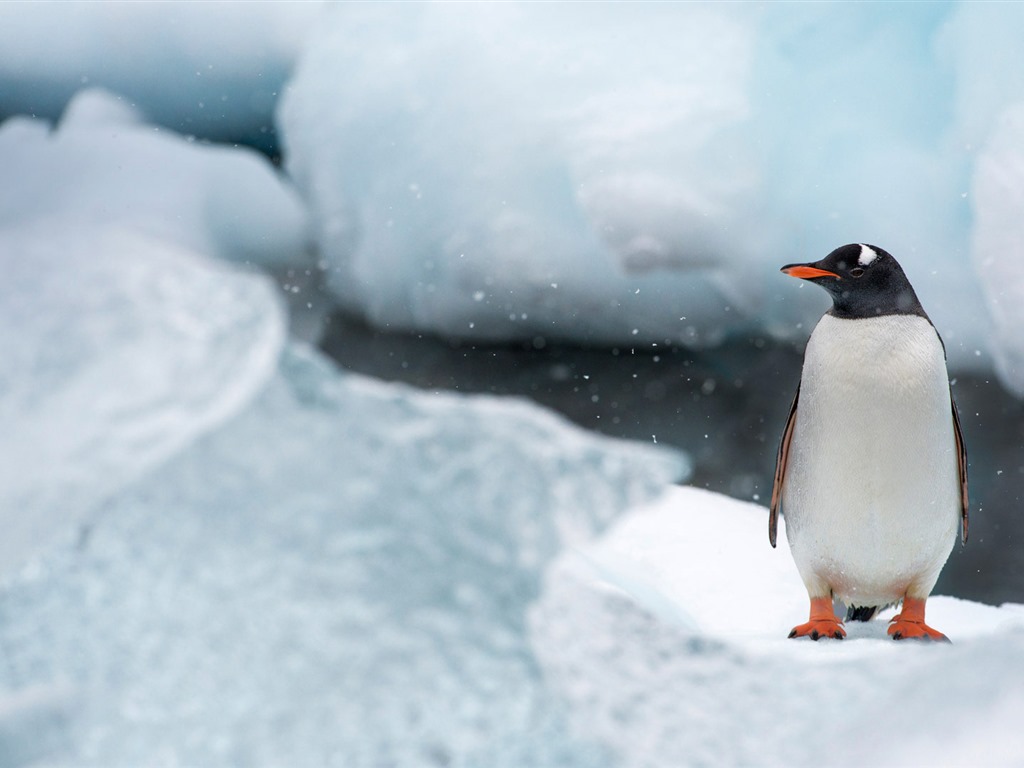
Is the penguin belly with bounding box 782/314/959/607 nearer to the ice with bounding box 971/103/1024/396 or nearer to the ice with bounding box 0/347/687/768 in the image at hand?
the ice with bounding box 971/103/1024/396

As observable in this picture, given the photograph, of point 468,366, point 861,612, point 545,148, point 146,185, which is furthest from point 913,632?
point 146,185

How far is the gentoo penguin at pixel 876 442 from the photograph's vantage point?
79cm

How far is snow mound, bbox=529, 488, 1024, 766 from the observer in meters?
0.80

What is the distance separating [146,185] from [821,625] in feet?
7.66

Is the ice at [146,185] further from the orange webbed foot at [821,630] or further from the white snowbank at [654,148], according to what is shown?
the orange webbed foot at [821,630]

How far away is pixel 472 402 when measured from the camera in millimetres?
2715

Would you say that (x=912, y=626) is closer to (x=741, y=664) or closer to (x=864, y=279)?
(x=741, y=664)

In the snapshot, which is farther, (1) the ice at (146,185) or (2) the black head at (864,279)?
(1) the ice at (146,185)

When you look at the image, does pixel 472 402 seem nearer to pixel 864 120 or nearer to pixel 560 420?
pixel 560 420

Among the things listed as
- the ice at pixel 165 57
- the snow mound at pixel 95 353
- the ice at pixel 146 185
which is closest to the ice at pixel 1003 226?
the ice at pixel 165 57

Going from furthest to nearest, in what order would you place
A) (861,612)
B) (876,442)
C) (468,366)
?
(468,366) < (861,612) < (876,442)

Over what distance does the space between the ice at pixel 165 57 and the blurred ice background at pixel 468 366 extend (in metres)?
0.01

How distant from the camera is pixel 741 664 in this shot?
0.97 metres

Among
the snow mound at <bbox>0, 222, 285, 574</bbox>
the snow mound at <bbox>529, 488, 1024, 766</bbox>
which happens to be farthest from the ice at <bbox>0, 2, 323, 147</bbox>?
the snow mound at <bbox>529, 488, 1024, 766</bbox>
